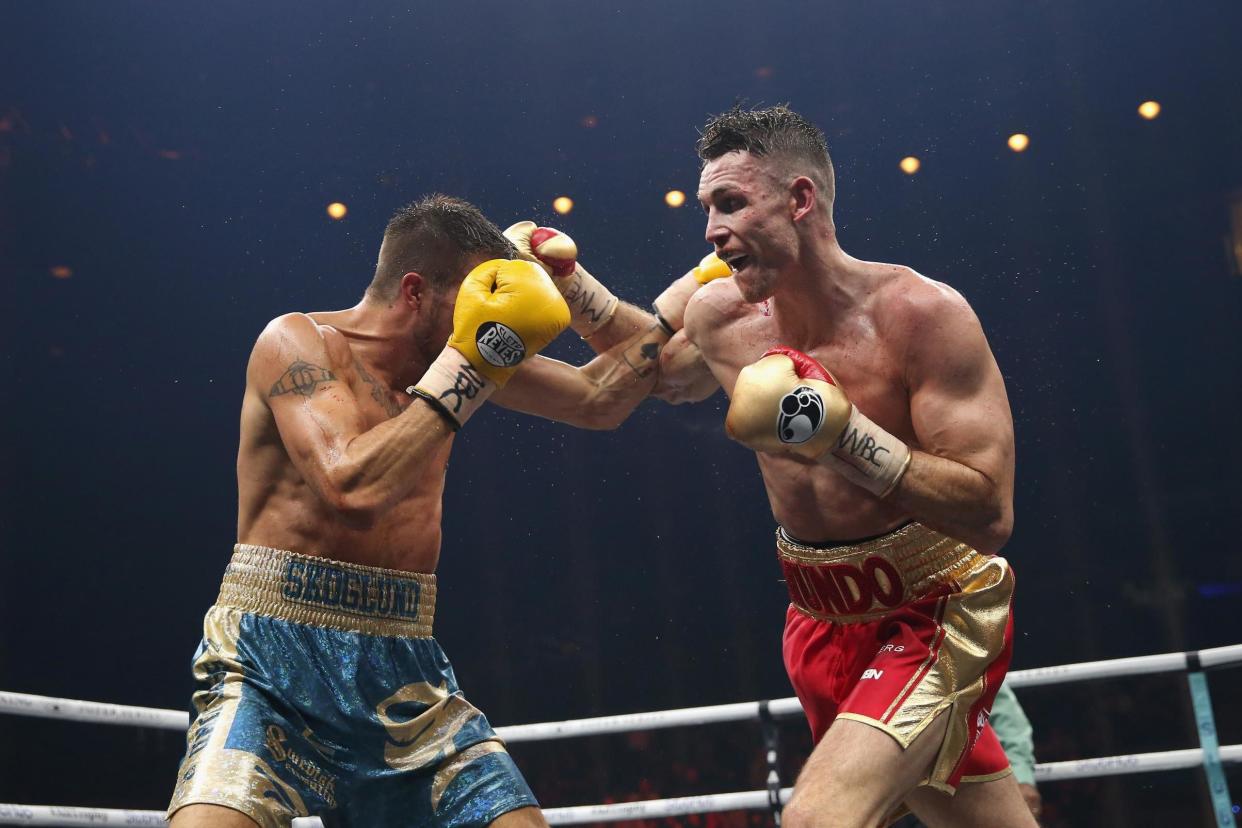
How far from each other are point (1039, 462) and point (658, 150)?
270 cm

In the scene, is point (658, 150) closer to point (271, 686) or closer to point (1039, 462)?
point (1039, 462)

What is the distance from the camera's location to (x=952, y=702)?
1.97 meters

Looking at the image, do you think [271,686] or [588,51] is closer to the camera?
[271,686]

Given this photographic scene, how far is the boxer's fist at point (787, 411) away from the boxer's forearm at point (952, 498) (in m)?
0.15

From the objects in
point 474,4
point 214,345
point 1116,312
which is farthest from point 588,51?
point 1116,312

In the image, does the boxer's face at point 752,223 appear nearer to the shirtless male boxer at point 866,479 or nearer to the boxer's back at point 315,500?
the shirtless male boxer at point 866,479

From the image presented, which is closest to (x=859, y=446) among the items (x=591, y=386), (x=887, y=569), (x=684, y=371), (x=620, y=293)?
(x=887, y=569)

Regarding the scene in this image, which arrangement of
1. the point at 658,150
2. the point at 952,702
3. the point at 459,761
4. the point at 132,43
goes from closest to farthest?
the point at 952,702, the point at 459,761, the point at 132,43, the point at 658,150

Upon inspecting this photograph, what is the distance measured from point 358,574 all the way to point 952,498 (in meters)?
1.07

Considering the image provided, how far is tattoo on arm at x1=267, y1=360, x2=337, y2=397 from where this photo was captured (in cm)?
218

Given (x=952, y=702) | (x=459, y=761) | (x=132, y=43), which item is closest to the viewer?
(x=952, y=702)

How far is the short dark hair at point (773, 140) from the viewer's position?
227 cm

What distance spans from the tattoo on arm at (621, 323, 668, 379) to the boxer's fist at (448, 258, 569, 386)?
516mm

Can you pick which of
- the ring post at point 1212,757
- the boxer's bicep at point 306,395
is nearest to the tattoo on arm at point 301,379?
the boxer's bicep at point 306,395
